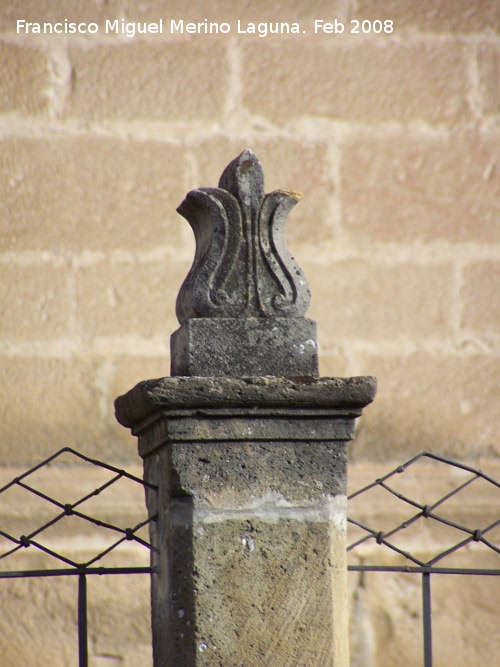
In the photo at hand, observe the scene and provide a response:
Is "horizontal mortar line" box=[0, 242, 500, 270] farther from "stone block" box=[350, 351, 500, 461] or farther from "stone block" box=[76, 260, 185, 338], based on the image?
"stone block" box=[350, 351, 500, 461]

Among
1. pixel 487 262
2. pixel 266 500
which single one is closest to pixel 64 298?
pixel 487 262

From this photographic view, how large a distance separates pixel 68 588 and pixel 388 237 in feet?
5.06

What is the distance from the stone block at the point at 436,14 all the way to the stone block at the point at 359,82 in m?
0.07

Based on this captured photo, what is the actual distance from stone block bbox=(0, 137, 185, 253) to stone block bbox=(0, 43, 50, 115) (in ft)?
0.39

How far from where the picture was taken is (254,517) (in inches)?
71.5

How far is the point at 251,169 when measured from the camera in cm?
198

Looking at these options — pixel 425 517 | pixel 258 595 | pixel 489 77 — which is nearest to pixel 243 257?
pixel 258 595

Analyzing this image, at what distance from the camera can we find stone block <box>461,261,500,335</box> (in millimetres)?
3443

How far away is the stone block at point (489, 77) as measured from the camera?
3.56 meters

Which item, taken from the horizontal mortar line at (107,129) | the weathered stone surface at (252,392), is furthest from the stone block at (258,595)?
the horizontal mortar line at (107,129)

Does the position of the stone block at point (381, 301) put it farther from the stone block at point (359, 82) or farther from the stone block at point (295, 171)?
the stone block at point (359, 82)

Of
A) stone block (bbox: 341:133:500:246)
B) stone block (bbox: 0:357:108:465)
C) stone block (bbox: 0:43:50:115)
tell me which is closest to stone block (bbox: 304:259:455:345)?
stone block (bbox: 341:133:500:246)

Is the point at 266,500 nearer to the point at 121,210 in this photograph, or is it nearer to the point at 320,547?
the point at 320,547

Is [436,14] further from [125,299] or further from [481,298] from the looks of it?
[125,299]
